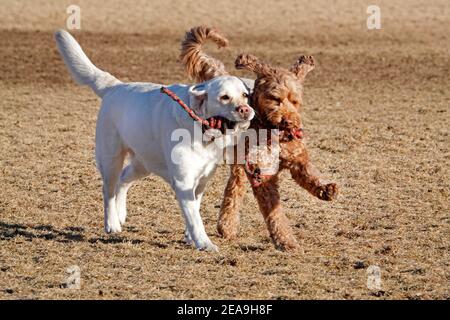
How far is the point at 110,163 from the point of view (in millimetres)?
6734

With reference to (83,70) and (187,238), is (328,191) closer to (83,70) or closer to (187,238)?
(187,238)

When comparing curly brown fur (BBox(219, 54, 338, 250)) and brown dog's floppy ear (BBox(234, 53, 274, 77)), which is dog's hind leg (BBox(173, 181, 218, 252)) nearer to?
curly brown fur (BBox(219, 54, 338, 250))

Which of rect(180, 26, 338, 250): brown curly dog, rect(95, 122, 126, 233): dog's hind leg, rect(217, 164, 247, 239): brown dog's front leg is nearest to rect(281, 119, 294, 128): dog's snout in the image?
rect(180, 26, 338, 250): brown curly dog

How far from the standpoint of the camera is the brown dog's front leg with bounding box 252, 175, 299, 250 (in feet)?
20.3

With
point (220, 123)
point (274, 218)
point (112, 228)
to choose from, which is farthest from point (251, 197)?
point (220, 123)

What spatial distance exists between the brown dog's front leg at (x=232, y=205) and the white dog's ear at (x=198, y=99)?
2.41 ft

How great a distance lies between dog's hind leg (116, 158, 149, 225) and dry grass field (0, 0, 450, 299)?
12 centimetres

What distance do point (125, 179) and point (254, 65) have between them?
4.76 feet

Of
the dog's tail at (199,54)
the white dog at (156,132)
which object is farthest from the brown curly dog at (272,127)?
the white dog at (156,132)

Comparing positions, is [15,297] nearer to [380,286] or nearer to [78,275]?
[78,275]

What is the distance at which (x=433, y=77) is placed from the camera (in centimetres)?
1401
